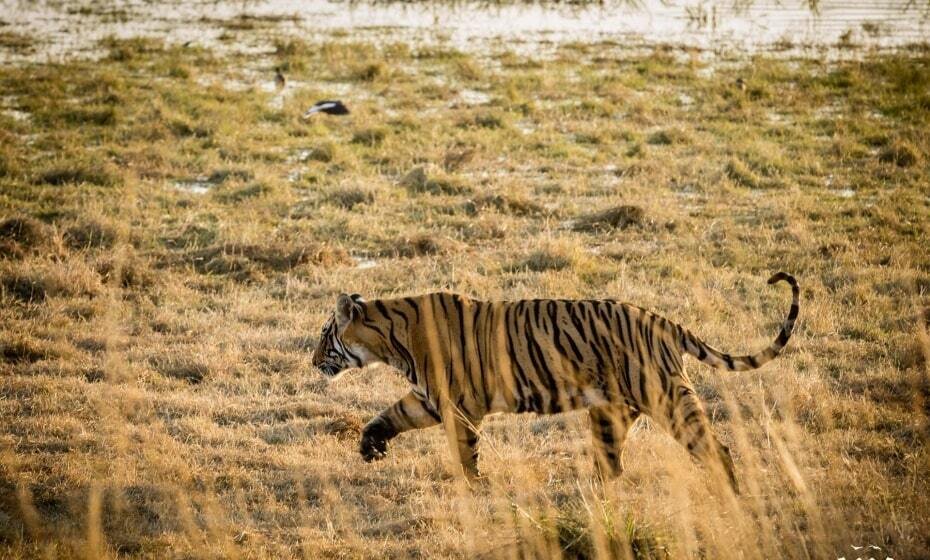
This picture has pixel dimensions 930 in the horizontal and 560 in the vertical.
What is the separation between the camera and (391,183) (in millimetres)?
14344

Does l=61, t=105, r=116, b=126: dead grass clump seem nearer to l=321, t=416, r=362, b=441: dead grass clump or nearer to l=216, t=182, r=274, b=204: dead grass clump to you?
l=216, t=182, r=274, b=204: dead grass clump

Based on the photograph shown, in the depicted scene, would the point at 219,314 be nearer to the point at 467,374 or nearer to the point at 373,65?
the point at 467,374

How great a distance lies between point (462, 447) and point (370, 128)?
34.0 ft

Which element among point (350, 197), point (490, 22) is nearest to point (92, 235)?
point (350, 197)

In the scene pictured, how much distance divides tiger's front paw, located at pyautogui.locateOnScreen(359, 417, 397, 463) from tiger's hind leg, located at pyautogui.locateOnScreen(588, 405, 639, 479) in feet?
4.07

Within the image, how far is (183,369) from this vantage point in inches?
355

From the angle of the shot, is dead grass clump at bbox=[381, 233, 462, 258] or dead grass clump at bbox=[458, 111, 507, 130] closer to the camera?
dead grass clump at bbox=[381, 233, 462, 258]

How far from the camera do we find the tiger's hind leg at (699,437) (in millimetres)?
6164

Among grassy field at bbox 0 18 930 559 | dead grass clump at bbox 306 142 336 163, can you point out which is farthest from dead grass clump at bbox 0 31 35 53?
dead grass clump at bbox 306 142 336 163

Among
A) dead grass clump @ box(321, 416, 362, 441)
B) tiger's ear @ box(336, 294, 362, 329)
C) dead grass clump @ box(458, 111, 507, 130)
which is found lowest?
dead grass clump @ box(321, 416, 362, 441)

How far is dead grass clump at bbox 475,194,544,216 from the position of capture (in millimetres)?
13281

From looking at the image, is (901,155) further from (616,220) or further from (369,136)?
(369,136)

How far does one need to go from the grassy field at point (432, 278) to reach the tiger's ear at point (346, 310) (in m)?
0.95

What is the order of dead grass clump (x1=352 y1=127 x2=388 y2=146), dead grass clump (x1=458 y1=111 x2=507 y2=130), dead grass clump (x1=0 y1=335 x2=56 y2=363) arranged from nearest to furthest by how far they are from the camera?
dead grass clump (x1=0 y1=335 x2=56 y2=363), dead grass clump (x1=352 y1=127 x2=388 y2=146), dead grass clump (x1=458 y1=111 x2=507 y2=130)
